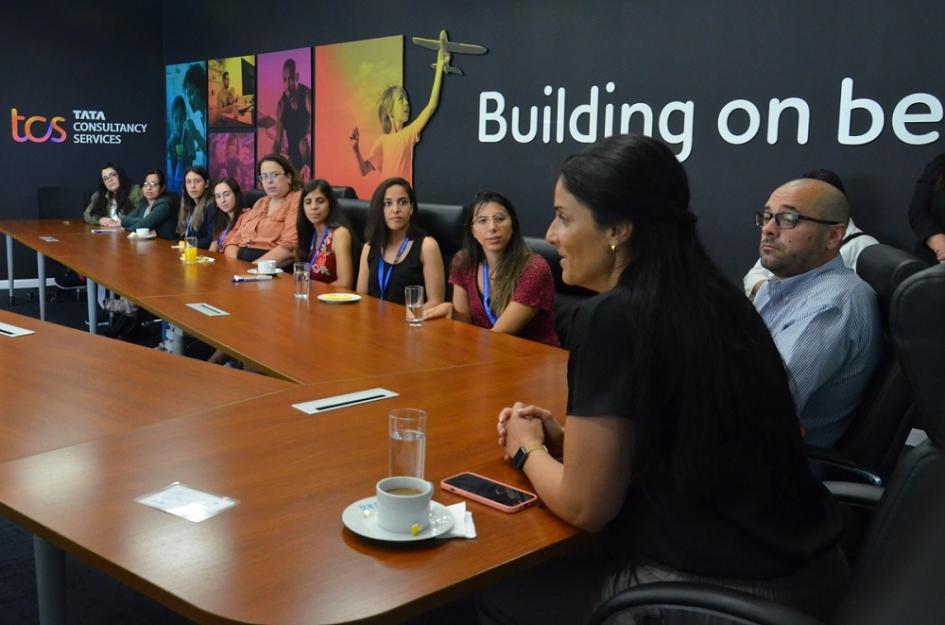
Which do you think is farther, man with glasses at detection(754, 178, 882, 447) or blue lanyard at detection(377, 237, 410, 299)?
blue lanyard at detection(377, 237, 410, 299)

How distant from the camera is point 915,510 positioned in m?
1.23

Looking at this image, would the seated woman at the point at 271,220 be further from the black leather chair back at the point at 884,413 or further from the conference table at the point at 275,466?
the black leather chair back at the point at 884,413

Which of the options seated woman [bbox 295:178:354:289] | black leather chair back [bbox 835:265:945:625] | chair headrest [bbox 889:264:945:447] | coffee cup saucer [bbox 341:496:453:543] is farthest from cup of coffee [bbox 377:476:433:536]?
seated woman [bbox 295:178:354:289]

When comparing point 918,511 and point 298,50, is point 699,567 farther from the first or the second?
point 298,50

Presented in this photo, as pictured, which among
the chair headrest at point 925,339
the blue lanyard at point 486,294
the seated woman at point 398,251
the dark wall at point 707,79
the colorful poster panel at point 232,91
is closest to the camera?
the chair headrest at point 925,339

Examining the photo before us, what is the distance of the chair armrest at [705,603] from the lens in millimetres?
1237

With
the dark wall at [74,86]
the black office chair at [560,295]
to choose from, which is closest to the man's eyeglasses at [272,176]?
the black office chair at [560,295]

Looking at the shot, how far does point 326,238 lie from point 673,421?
3.79 metres

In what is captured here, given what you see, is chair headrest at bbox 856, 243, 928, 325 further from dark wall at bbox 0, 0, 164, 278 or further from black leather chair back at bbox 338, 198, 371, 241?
dark wall at bbox 0, 0, 164, 278

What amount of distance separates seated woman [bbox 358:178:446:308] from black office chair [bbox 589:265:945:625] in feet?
9.47

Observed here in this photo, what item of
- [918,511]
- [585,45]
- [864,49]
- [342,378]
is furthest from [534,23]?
[918,511]

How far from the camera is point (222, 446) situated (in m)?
1.78

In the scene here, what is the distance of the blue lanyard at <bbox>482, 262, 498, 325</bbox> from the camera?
3659 mm

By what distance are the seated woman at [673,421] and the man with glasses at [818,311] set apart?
2.56 ft
